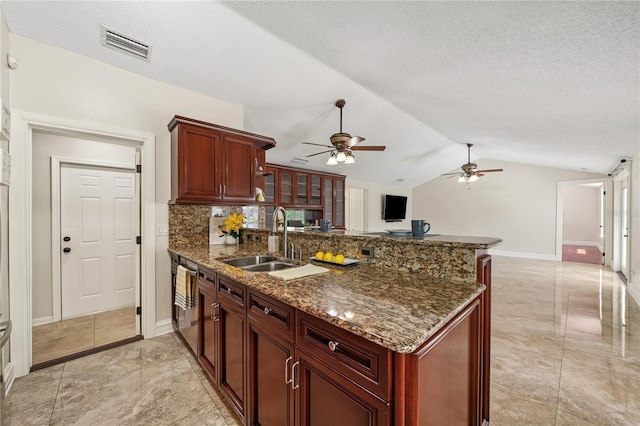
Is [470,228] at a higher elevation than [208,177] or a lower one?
lower

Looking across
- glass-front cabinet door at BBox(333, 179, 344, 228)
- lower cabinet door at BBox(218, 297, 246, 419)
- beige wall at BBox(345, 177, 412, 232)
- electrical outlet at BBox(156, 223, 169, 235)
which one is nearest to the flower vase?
electrical outlet at BBox(156, 223, 169, 235)

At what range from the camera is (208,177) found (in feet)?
9.18

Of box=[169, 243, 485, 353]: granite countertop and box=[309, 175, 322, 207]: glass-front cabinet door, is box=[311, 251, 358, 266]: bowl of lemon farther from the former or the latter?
box=[309, 175, 322, 207]: glass-front cabinet door

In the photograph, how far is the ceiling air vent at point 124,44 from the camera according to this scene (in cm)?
215

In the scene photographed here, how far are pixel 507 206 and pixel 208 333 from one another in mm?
8698

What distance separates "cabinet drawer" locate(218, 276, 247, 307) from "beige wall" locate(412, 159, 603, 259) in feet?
27.9

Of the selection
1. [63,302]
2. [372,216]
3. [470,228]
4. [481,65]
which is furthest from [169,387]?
[470,228]

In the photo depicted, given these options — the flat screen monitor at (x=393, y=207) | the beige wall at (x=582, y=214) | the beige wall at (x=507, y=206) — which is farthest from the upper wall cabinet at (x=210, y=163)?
the beige wall at (x=582, y=214)

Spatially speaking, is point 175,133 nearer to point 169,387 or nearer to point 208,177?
point 208,177

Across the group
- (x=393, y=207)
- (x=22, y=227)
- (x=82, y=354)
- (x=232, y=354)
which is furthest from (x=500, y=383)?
(x=393, y=207)

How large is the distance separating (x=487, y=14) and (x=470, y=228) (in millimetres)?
8076

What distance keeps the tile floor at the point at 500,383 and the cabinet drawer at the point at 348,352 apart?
106cm

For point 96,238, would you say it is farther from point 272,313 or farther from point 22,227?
point 272,313

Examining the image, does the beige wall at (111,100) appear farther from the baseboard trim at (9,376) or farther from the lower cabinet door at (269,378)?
the lower cabinet door at (269,378)
